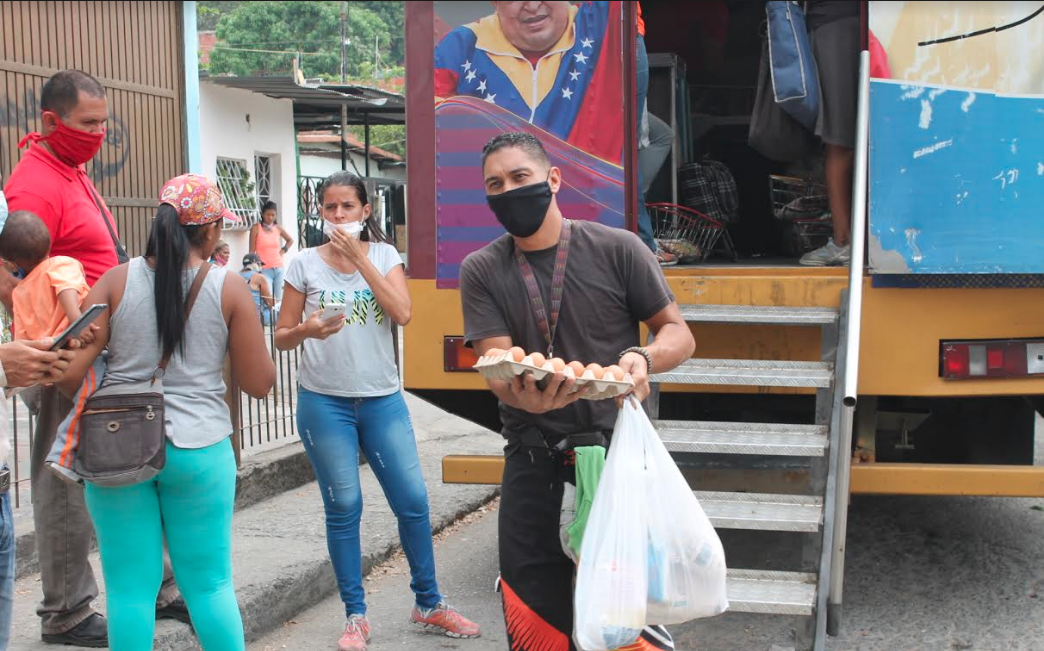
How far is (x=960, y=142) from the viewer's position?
14.3ft

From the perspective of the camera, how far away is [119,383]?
3059 millimetres

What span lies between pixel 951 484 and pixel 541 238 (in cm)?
237

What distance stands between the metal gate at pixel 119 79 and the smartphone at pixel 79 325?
5611mm

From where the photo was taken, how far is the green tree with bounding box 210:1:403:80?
122 ft

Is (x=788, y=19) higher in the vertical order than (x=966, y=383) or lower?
higher

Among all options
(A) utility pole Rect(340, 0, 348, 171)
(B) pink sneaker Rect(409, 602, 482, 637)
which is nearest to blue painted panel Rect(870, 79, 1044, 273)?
(B) pink sneaker Rect(409, 602, 482, 637)

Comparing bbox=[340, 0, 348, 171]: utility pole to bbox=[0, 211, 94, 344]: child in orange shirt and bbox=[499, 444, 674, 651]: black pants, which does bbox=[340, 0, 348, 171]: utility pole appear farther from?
bbox=[499, 444, 674, 651]: black pants

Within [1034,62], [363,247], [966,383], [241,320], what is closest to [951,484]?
[966,383]

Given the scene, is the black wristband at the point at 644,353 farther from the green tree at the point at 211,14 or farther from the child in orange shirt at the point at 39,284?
the green tree at the point at 211,14

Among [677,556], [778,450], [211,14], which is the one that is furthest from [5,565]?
[211,14]

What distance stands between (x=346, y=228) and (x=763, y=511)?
1928 millimetres

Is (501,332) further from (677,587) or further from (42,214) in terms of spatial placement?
(42,214)

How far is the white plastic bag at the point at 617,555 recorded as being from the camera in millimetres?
2529

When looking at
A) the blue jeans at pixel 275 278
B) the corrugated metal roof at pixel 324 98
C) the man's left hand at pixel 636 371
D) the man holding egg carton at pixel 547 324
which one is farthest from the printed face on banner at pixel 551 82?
the blue jeans at pixel 275 278
